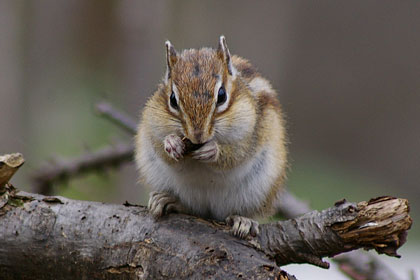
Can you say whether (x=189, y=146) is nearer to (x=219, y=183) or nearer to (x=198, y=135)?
(x=198, y=135)

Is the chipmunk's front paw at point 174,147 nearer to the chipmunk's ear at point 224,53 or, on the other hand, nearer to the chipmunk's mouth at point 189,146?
the chipmunk's mouth at point 189,146

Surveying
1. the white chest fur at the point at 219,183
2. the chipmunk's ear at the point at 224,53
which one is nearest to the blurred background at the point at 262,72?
the white chest fur at the point at 219,183

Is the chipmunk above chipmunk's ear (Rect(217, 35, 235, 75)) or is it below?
below

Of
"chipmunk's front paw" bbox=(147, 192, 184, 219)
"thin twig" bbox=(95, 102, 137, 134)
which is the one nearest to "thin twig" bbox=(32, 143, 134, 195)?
"thin twig" bbox=(95, 102, 137, 134)

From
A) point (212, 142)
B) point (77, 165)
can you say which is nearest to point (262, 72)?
point (77, 165)

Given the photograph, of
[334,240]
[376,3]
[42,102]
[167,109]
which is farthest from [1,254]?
[376,3]

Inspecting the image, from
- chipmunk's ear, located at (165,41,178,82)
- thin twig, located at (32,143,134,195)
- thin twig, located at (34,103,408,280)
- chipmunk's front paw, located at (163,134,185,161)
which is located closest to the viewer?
chipmunk's front paw, located at (163,134,185,161)

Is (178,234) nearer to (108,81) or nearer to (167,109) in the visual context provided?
(167,109)

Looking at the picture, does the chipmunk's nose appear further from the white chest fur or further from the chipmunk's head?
the white chest fur
